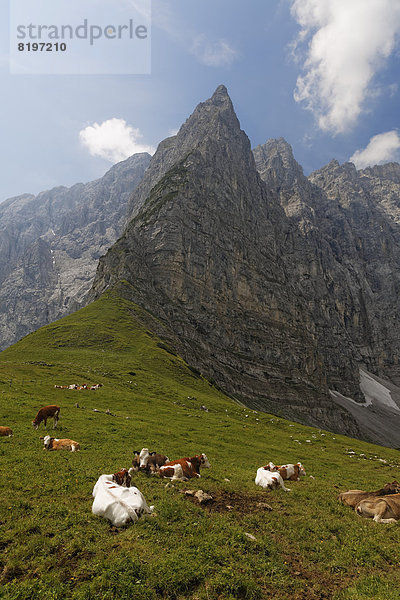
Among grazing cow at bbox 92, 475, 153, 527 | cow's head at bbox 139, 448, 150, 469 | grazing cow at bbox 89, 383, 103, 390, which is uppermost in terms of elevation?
grazing cow at bbox 92, 475, 153, 527

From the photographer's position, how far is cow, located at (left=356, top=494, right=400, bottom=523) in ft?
44.4

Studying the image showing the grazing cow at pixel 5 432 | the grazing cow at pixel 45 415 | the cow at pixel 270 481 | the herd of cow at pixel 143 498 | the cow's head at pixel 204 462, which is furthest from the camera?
the grazing cow at pixel 45 415

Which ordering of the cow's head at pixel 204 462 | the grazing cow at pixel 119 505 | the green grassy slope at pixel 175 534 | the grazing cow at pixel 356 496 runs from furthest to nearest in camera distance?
the cow's head at pixel 204 462
the grazing cow at pixel 356 496
the grazing cow at pixel 119 505
the green grassy slope at pixel 175 534

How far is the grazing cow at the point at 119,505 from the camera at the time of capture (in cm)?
1016

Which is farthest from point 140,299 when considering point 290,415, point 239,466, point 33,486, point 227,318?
point 33,486

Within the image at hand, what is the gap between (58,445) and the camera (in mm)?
18359

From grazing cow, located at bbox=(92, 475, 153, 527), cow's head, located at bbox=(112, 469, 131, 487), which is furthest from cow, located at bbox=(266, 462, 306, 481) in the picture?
grazing cow, located at bbox=(92, 475, 153, 527)

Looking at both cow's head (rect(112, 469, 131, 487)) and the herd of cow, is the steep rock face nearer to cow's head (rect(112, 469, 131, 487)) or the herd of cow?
the herd of cow

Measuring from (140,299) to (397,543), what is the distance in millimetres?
110403

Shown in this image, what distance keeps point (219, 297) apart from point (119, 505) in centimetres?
14723

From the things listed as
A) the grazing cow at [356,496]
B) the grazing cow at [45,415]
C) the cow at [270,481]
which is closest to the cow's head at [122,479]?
the cow at [270,481]

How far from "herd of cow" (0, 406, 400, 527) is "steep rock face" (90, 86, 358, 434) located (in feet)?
279

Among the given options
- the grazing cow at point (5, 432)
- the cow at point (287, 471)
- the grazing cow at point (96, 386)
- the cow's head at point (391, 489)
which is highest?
the grazing cow at point (5, 432)

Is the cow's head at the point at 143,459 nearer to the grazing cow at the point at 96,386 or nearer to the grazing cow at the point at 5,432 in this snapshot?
the grazing cow at the point at 5,432
